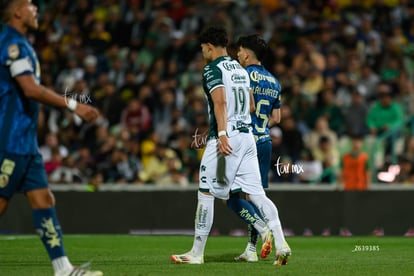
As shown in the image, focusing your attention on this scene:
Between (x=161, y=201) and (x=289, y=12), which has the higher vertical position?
(x=289, y=12)

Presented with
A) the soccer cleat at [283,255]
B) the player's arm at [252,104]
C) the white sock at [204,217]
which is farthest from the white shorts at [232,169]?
the soccer cleat at [283,255]

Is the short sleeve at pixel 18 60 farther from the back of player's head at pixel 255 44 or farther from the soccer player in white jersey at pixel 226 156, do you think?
the back of player's head at pixel 255 44

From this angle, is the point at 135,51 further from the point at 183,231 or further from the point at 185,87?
the point at 183,231

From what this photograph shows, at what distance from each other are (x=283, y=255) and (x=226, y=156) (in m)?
1.14

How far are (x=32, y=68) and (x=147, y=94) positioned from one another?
12.2 m

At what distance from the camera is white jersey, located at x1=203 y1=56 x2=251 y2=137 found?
9859 mm

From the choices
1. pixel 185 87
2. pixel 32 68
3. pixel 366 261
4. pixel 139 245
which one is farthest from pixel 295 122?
pixel 32 68

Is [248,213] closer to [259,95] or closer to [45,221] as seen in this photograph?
[259,95]

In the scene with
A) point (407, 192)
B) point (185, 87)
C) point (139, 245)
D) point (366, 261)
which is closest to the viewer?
point (366, 261)

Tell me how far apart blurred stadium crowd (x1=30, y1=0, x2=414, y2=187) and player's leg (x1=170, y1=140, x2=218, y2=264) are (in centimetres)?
769

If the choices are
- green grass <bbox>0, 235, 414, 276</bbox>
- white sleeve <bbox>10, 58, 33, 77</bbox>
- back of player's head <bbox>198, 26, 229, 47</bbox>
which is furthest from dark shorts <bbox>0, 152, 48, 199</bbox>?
back of player's head <bbox>198, 26, 229, 47</bbox>

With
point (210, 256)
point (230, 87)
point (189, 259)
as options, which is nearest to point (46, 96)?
point (230, 87)

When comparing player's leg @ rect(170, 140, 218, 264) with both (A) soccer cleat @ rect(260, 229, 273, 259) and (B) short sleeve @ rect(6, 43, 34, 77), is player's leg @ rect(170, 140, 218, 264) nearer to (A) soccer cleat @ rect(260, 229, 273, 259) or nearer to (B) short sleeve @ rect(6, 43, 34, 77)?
(A) soccer cleat @ rect(260, 229, 273, 259)

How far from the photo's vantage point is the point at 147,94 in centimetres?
2014
